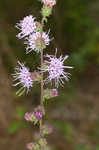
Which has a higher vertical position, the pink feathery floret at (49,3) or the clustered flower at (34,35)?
the pink feathery floret at (49,3)

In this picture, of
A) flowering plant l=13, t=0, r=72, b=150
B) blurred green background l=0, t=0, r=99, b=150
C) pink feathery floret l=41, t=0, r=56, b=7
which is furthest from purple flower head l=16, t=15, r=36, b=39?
blurred green background l=0, t=0, r=99, b=150

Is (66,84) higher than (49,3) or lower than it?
higher

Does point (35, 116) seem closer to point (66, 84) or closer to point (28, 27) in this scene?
point (28, 27)

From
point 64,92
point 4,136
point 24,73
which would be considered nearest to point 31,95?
point 64,92

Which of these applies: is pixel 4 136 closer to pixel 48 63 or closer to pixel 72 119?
pixel 72 119

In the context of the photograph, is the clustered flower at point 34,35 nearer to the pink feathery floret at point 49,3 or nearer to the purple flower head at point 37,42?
the purple flower head at point 37,42

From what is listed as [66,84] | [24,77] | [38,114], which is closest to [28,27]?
[24,77]

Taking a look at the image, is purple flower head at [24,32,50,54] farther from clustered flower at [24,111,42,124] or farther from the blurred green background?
the blurred green background

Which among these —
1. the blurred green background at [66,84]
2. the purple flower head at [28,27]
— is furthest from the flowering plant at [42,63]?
the blurred green background at [66,84]
